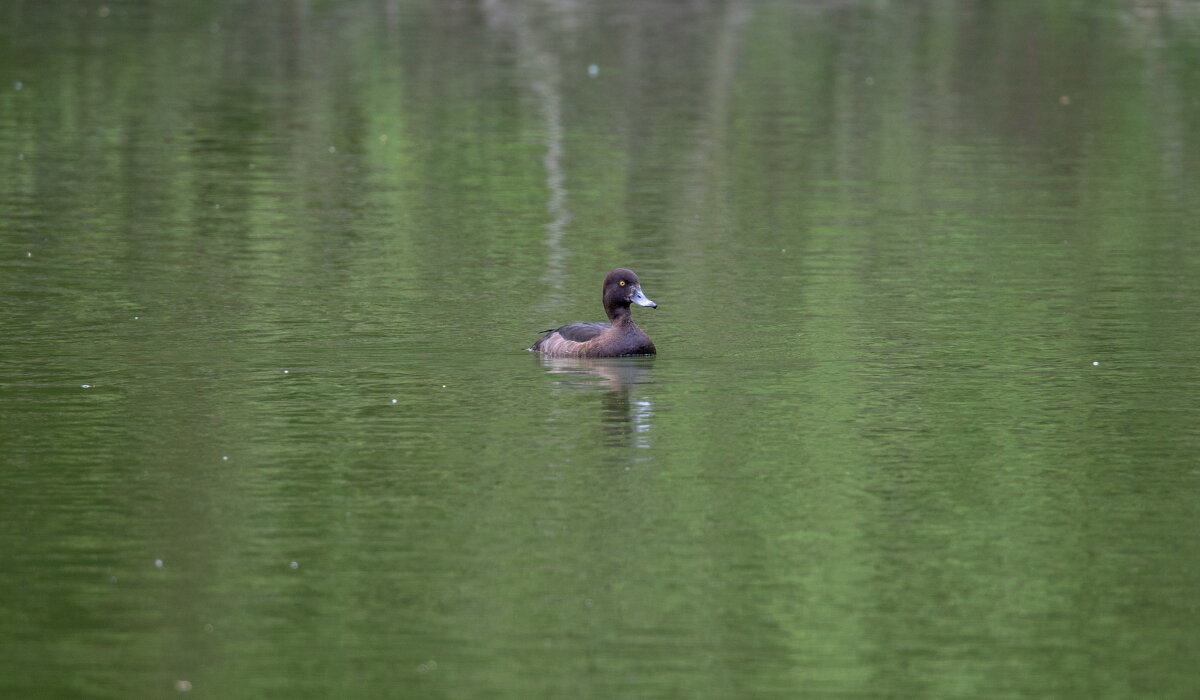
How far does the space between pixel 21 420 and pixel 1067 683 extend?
846cm

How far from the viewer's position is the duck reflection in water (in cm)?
1562

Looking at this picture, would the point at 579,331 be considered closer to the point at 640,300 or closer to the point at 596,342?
the point at 596,342

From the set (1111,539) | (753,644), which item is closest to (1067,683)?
(753,644)

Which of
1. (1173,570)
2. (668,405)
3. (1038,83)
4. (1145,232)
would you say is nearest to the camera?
(1173,570)

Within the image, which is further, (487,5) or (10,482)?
(487,5)

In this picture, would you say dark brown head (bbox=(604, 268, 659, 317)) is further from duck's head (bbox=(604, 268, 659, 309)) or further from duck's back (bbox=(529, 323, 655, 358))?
duck's back (bbox=(529, 323, 655, 358))

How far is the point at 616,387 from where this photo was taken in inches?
688

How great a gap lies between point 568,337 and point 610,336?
1.24 ft

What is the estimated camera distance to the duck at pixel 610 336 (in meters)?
18.6

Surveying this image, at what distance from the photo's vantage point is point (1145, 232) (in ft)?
87.6

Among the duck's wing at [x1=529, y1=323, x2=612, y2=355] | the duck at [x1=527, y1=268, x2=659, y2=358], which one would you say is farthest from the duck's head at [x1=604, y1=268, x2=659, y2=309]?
the duck's wing at [x1=529, y1=323, x2=612, y2=355]

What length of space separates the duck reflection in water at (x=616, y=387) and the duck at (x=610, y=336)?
0.24 ft

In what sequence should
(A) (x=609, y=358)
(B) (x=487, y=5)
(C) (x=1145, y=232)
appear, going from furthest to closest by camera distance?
1. (B) (x=487, y=5)
2. (C) (x=1145, y=232)
3. (A) (x=609, y=358)

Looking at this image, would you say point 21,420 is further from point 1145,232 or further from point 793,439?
point 1145,232
